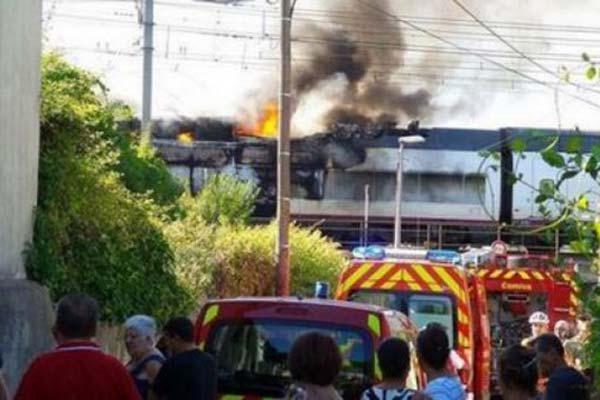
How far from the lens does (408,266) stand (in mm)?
17172

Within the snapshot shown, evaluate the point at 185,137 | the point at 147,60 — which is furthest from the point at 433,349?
the point at 185,137

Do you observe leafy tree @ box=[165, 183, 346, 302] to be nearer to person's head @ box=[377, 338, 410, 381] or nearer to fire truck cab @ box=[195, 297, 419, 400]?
fire truck cab @ box=[195, 297, 419, 400]

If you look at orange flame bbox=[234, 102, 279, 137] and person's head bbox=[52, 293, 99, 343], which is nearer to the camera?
person's head bbox=[52, 293, 99, 343]

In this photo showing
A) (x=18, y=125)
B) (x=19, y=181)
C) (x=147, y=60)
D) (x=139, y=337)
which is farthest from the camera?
(x=147, y=60)

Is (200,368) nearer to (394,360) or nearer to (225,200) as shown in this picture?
(394,360)

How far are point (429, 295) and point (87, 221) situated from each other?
3.94 meters

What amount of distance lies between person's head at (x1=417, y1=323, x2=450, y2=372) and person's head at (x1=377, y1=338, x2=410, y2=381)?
0.28 meters

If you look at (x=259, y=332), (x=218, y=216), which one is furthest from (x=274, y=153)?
(x=259, y=332)

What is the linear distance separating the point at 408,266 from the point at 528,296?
24.4ft

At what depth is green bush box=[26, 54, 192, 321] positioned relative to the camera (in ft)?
48.3

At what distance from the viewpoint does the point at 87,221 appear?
1560cm

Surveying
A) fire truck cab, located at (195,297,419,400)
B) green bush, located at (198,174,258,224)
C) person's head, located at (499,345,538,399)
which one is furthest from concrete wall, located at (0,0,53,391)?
green bush, located at (198,174,258,224)

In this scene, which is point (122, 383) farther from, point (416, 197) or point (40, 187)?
point (416, 197)

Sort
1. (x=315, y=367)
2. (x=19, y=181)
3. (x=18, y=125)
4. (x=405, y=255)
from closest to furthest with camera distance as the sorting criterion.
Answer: (x=315, y=367) < (x=18, y=125) < (x=19, y=181) < (x=405, y=255)
